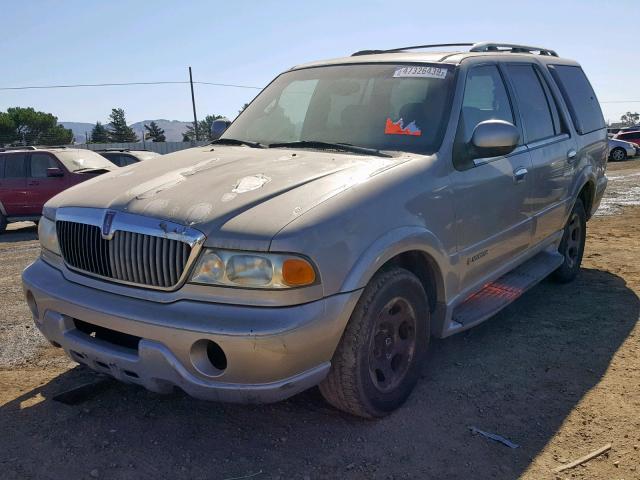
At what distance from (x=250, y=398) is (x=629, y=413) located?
2.13 m

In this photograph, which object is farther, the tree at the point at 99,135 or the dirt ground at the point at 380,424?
the tree at the point at 99,135

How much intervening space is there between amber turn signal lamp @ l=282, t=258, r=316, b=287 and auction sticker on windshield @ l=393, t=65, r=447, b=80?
71.6 inches

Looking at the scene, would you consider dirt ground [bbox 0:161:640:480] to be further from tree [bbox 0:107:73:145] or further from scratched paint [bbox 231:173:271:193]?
tree [bbox 0:107:73:145]

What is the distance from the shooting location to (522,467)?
109 inches

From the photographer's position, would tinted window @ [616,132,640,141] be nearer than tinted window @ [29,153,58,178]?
No

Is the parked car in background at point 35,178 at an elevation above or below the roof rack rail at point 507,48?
below

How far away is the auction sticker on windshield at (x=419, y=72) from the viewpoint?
3.73 metres

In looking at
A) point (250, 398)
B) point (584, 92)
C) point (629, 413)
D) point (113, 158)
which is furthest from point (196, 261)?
point (113, 158)

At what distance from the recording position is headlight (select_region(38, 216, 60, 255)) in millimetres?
3219

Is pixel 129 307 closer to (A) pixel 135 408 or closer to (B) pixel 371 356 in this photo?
(A) pixel 135 408

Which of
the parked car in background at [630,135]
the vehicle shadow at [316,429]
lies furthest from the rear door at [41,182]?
the parked car in background at [630,135]

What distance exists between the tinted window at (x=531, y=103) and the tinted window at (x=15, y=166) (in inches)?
409

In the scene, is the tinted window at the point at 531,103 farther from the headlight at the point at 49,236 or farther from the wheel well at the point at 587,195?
the headlight at the point at 49,236

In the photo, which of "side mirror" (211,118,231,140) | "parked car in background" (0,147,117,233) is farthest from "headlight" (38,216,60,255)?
"parked car in background" (0,147,117,233)
